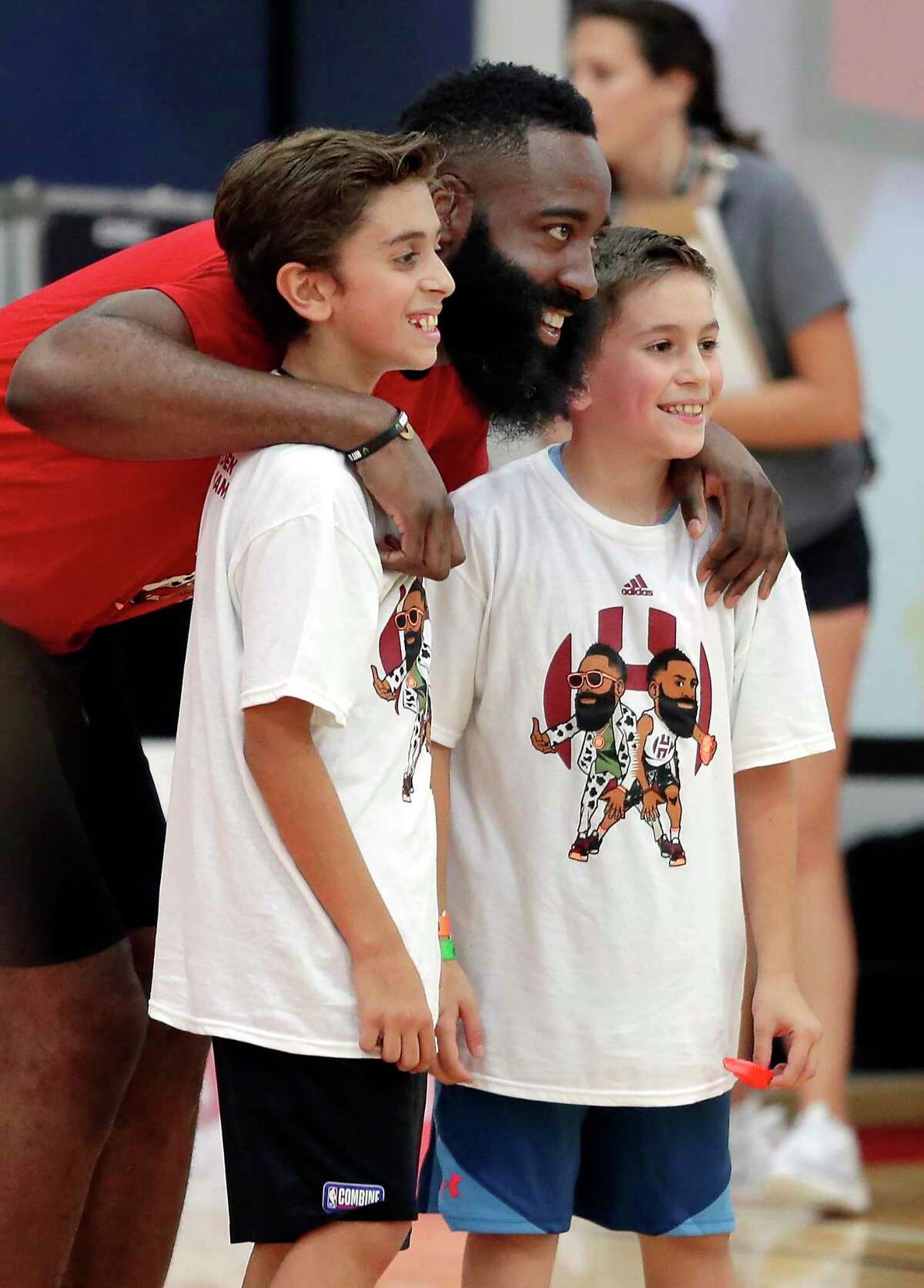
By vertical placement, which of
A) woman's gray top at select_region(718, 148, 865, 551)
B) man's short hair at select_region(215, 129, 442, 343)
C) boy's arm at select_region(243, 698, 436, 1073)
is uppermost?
woman's gray top at select_region(718, 148, 865, 551)

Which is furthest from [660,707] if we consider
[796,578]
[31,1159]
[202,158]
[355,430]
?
[202,158]

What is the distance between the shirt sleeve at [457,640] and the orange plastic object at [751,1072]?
388 mm

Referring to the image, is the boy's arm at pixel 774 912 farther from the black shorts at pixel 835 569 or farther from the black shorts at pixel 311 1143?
the black shorts at pixel 835 569

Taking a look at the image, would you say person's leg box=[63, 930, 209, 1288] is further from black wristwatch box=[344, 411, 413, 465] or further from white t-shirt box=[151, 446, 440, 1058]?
black wristwatch box=[344, 411, 413, 465]

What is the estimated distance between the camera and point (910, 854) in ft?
12.8

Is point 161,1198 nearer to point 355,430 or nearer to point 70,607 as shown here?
point 70,607

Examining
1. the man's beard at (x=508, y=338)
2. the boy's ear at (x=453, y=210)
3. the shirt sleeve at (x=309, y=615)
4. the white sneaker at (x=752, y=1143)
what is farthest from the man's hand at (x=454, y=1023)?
the white sneaker at (x=752, y=1143)

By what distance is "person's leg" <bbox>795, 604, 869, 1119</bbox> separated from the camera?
3193mm

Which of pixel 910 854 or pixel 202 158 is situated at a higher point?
pixel 202 158

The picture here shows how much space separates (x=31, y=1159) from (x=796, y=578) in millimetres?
923

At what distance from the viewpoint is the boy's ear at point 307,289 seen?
153 cm

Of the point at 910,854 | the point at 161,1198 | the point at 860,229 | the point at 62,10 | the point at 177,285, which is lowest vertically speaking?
the point at 161,1198

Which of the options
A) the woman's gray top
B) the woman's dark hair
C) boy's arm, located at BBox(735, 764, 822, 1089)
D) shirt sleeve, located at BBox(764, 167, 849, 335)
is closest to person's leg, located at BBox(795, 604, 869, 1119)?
the woman's gray top

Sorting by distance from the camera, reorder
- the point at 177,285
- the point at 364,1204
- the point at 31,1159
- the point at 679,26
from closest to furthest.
Answer: the point at 364,1204 → the point at 177,285 → the point at 31,1159 → the point at 679,26
